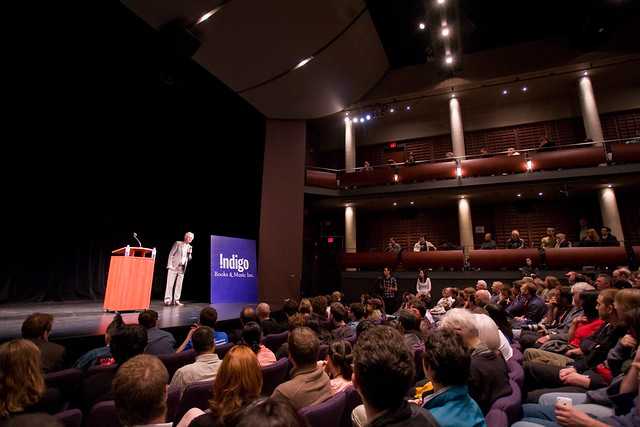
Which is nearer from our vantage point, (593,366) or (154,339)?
(593,366)

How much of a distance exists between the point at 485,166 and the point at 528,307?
612cm

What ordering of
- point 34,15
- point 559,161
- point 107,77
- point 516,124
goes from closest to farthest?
point 34,15, point 107,77, point 559,161, point 516,124

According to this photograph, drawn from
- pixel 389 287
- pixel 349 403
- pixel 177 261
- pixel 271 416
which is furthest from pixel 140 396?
pixel 389 287

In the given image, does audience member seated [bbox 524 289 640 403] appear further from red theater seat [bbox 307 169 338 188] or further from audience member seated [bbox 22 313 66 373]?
red theater seat [bbox 307 169 338 188]

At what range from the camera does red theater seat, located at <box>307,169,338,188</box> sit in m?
11.0

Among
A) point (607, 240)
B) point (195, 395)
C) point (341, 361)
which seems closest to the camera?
point (195, 395)

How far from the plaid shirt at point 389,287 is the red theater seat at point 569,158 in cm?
518

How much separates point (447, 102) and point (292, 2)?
7.39m

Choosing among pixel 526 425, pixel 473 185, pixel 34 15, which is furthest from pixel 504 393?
pixel 473 185

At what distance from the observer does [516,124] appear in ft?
39.5

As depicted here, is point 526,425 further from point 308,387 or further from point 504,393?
point 308,387

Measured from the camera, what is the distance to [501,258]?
8727 millimetres

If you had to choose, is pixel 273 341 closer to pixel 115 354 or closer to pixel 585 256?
pixel 115 354

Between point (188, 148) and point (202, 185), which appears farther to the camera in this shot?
point (202, 185)
